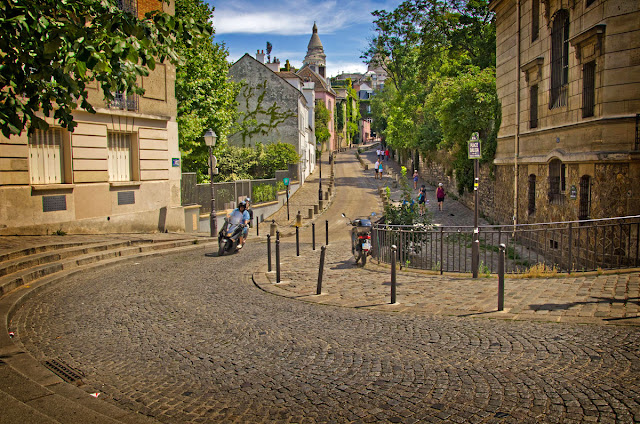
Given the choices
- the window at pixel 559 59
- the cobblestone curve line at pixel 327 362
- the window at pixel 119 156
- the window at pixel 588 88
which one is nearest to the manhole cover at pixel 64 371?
the cobblestone curve line at pixel 327 362

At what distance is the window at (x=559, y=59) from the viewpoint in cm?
1537

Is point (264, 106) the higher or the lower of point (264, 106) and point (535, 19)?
the higher

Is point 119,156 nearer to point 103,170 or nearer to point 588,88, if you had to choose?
point 103,170

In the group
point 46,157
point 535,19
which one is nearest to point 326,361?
point 46,157

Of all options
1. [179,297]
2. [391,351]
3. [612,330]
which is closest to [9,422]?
[391,351]

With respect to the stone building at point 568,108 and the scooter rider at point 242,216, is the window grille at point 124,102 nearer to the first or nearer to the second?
the scooter rider at point 242,216

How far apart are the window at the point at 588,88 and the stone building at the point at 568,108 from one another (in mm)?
27

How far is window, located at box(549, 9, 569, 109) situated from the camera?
15367 millimetres

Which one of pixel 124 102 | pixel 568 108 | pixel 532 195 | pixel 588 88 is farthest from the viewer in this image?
pixel 532 195

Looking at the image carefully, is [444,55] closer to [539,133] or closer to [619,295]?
[539,133]

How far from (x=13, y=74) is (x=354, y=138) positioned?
11506cm

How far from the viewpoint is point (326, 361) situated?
577 cm

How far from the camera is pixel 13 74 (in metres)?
6.47

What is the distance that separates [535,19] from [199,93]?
17.4m
